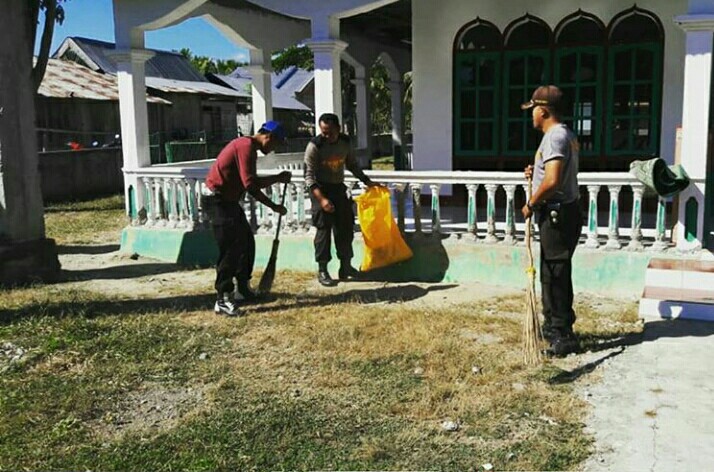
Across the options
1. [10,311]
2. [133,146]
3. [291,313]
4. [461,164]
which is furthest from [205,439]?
[461,164]

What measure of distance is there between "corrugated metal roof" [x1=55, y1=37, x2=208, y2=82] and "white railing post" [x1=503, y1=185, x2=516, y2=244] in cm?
2448

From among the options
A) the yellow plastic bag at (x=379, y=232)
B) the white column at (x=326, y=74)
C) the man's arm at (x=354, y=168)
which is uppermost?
the white column at (x=326, y=74)

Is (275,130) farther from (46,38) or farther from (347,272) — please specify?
(46,38)

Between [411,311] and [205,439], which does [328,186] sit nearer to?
[411,311]

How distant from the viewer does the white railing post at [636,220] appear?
261 inches

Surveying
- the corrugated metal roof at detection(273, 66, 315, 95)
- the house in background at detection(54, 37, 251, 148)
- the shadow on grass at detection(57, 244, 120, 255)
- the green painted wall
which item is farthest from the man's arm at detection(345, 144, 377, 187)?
the corrugated metal roof at detection(273, 66, 315, 95)

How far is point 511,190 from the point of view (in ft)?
23.4

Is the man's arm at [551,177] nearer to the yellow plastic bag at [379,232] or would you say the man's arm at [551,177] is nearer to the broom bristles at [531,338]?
the broom bristles at [531,338]

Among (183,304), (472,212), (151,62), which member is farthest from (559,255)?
(151,62)

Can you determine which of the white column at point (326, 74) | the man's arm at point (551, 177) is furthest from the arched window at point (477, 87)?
the man's arm at point (551, 177)

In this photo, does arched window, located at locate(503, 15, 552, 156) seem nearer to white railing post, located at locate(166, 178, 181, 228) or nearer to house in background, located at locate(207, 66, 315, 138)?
white railing post, located at locate(166, 178, 181, 228)

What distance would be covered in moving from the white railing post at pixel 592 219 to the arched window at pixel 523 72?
3.25 metres

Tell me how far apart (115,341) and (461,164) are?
628cm

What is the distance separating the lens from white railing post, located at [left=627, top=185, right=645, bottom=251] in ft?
21.7
